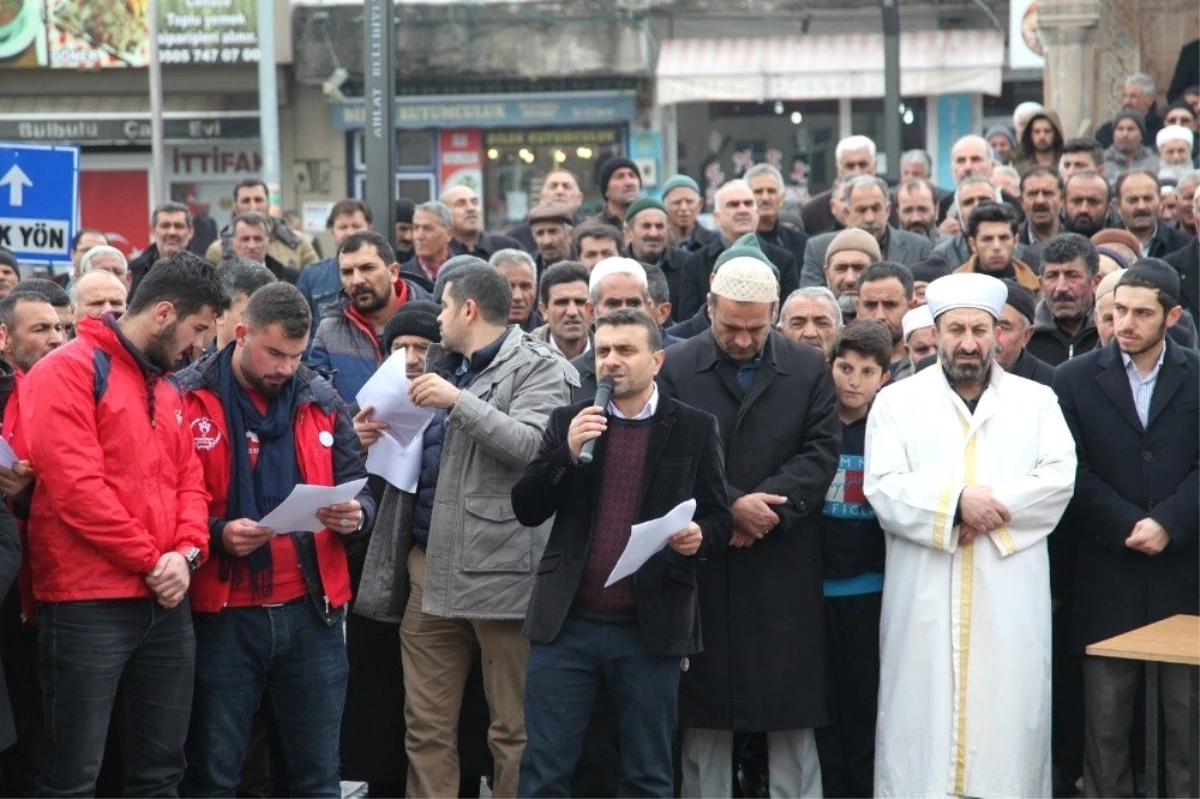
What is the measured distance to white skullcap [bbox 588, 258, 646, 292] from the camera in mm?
8469

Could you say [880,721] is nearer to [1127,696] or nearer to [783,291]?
[1127,696]

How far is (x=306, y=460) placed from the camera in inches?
268

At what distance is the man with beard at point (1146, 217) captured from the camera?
37.9ft

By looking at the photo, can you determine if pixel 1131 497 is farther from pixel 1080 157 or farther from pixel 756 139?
pixel 756 139

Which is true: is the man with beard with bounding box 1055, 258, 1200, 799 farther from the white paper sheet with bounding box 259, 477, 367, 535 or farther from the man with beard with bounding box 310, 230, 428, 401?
the man with beard with bounding box 310, 230, 428, 401

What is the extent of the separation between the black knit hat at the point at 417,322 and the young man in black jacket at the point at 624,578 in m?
1.08

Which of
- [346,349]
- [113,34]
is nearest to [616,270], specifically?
[346,349]

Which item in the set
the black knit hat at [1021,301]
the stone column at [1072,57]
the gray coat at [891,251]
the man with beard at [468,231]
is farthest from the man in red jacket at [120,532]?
the stone column at [1072,57]

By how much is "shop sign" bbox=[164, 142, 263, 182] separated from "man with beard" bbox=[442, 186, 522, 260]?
16.4 meters

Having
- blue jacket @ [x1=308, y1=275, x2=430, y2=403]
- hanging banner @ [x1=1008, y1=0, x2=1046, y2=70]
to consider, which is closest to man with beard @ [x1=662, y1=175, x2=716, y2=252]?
blue jacket @ [x1=308, y1=275, x2=430, y2=403]

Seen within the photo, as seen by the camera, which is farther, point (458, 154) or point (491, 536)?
point (458, 154)

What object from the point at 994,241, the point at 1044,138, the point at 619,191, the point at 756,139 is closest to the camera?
the point at 994,241

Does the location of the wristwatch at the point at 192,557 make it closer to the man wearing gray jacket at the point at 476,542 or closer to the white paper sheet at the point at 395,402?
the man wearing gray jacket at the point at 476,542

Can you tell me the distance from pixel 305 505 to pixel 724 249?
519cm
